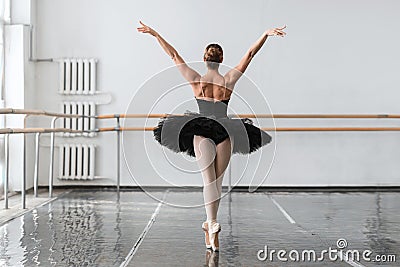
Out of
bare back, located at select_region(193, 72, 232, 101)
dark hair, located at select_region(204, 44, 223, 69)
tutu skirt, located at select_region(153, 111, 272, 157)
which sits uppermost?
dark hair, located at select_region(204, 44, 223, 69)

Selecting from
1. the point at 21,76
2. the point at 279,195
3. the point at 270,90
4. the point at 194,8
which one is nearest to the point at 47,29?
the point at 21,76

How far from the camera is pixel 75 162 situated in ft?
31.3

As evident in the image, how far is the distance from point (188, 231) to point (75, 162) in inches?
170

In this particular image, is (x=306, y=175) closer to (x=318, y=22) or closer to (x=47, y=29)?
(x=318, y=22)

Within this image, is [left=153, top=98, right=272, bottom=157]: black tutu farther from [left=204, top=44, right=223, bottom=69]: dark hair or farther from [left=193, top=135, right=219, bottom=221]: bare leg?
[left=204, top=44, right=223, bottom=69]: dark hair

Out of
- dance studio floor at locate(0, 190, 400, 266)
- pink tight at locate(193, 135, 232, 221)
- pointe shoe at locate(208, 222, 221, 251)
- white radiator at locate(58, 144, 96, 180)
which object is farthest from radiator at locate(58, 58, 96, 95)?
pointe shoe at locate(208, 222, 221, 251)

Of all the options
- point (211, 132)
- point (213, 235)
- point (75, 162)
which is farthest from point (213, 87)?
point (75, 162)

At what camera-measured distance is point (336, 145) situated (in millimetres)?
9688

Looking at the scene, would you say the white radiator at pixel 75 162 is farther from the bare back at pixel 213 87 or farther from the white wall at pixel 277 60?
the bare back at pixel 213 87

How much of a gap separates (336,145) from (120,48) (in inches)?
121

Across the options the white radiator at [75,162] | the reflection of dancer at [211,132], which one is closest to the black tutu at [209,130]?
the reflection of dancer at [211,132]

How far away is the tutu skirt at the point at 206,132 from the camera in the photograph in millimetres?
4730

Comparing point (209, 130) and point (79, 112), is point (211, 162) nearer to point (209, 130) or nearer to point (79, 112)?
point (209, 130)

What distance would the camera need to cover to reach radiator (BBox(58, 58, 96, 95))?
948cm
